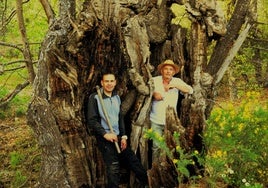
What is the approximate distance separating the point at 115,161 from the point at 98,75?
1.29 meters

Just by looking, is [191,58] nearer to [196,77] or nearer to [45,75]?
[196,77]

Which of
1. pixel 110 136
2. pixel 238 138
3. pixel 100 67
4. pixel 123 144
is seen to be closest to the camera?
pixel 238 138

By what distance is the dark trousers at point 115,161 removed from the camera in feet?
21.6

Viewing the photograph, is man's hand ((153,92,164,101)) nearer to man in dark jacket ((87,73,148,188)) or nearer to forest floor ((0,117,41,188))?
man in dark jacket ((87,73,148,188))

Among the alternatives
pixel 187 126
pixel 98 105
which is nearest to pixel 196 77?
pixel 187 126

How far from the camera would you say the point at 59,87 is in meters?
6.67

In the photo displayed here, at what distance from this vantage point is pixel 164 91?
6949 millimetres

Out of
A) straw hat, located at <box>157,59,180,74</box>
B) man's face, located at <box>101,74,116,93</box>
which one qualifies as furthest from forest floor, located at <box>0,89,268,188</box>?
straw hat, located at <box>157,59,180,74</box>

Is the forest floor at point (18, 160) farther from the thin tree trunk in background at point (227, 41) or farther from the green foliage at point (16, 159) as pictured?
the thin tree trunk in background at point (227, 41)

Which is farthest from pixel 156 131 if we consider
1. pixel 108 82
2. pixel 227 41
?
pixel 227 41

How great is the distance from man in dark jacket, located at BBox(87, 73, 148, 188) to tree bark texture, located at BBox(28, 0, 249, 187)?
0.39 m

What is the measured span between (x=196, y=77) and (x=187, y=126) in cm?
85

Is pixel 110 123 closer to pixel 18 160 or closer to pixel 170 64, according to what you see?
pixel 170 64

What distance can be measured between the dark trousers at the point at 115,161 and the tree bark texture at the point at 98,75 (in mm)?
382
